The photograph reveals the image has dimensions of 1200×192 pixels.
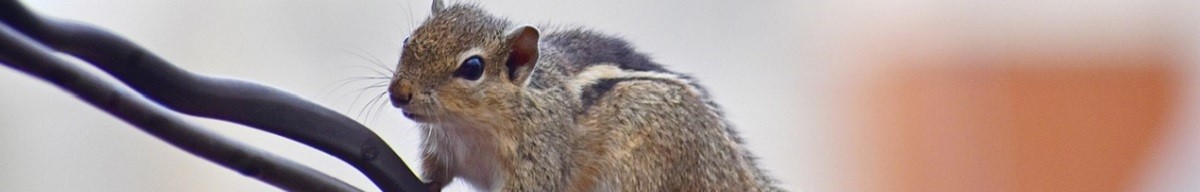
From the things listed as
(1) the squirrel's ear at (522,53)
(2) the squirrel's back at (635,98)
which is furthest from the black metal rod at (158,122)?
(2) the squirrel's back at (635,98)

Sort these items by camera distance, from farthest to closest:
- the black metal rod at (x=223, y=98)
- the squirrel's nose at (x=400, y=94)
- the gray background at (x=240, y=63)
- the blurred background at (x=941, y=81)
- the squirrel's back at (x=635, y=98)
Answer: the blurred background at (x=941, y=81) → the gray background at (x=240, y=63) → the squirrel's back at (x=635, y=98) → the squirrel's nose at (x=400, y=94) → the black metal rod at (x=223, y=98)

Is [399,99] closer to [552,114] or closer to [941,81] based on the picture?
[552,114]

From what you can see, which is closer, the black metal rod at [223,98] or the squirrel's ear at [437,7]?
the black metal rod at [223,98]

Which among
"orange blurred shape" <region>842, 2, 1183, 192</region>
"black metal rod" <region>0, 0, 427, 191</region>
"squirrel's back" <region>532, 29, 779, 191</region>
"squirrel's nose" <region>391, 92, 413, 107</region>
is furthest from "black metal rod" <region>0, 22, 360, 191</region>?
"orange blurred shape" <region>842, 2, 1183, 192</region>

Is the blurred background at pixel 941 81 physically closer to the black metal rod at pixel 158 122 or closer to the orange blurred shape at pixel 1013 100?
the orange blurred shape at pixel 1013 100

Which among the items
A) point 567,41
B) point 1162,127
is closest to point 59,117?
point 567,41

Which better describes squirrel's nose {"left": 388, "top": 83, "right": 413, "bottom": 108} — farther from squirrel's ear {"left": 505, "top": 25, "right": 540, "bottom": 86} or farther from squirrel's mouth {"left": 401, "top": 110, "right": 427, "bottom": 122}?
squirrel's ear {"left": 505, "top": 25, "right": 540, "bottom": 86}
